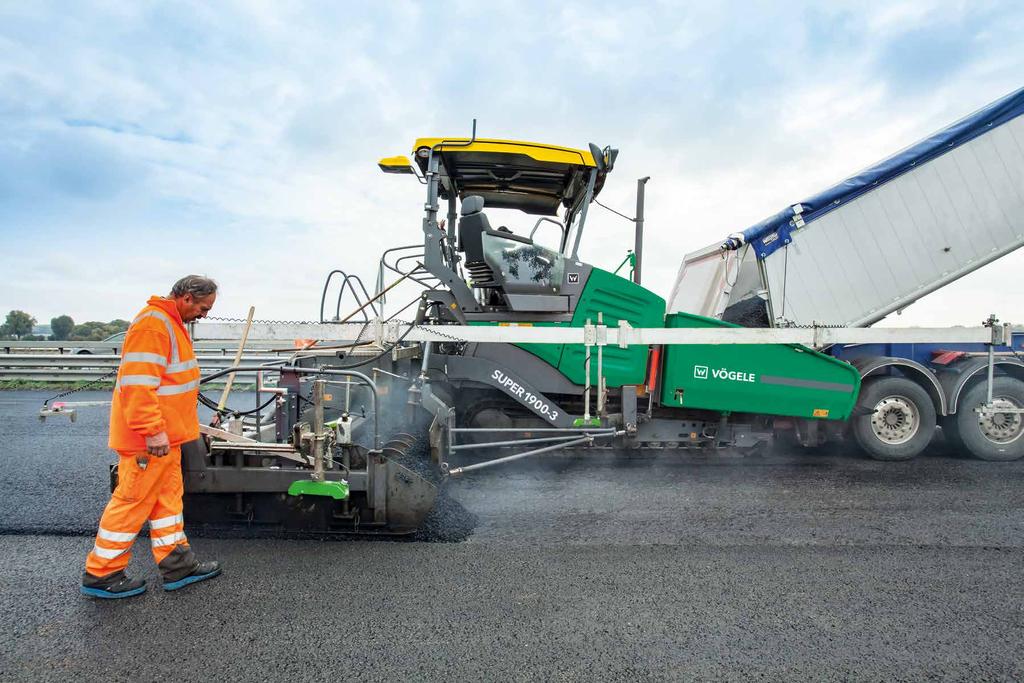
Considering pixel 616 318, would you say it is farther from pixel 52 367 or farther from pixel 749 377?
pixel 52 367

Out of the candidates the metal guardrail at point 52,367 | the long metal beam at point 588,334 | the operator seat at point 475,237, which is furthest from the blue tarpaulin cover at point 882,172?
the metal guardrail at point 52,367

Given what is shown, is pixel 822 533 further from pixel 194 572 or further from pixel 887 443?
pixel 194 572

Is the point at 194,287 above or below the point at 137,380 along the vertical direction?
above

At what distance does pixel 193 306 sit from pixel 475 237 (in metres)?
2.26

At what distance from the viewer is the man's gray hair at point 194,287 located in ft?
9.77

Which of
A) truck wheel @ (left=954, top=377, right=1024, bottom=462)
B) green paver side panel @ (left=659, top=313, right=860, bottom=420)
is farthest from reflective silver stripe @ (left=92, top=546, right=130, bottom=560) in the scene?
truck wheel @ (left=954, top=377, right=1024, bottom=462)

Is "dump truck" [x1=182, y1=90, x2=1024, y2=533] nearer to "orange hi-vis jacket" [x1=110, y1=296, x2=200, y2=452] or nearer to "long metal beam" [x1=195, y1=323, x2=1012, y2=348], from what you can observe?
"long metal beam" [x1=195, y1=323, x2=1012, y2=348]

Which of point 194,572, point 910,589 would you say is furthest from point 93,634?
point 910,589

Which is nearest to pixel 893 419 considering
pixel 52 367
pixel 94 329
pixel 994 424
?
pixel 994 424

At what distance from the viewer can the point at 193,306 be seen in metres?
3.02

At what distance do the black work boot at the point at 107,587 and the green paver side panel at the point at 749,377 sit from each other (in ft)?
12.4

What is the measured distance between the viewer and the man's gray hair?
298 cm

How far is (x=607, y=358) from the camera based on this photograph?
4945mm

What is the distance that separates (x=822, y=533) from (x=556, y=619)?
6.39 ft
